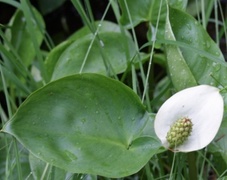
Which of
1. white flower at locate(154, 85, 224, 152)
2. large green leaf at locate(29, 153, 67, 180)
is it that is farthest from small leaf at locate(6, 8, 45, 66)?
white flower at locate(154, 85, 224, 152)

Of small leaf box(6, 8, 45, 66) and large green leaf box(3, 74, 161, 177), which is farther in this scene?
small leaf box(6, 8, 45, 66)

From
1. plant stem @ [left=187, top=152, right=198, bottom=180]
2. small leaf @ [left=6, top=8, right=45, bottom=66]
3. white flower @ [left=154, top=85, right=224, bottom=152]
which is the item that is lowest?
plant stem @ [left=187, top=152, right=198, bottom=180]

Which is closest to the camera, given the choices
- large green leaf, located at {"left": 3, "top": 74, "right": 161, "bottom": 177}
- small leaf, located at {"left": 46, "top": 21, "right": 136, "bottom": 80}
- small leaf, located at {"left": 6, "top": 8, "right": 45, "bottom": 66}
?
large green leaf, located at {"left": 3, "top": 74, "right": 161, "bottom": 177}

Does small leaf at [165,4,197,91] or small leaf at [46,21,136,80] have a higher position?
small leaf at [165,4,197,91]

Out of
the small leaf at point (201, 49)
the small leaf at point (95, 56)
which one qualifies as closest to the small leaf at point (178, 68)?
the small leaf at point (201, 49)

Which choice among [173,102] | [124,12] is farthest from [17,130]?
[124,12]

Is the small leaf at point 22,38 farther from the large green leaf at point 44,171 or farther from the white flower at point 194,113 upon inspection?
the white flower at point 194,113

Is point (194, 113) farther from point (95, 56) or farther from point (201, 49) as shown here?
point (95, 56)

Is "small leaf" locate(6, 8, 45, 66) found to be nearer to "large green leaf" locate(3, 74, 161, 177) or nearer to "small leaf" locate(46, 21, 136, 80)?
"small leaf" locate(46, 21, 136, 80)
